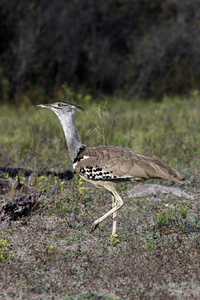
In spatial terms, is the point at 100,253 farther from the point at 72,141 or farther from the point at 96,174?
the point at 72,141

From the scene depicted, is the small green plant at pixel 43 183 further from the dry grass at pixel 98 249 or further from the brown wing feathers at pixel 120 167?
the brown wing feathers at pixel 120 167

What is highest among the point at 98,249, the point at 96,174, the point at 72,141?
the point at 72,141

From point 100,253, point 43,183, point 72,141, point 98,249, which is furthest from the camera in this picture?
point 43,183

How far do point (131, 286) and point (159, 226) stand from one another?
1.09 metres

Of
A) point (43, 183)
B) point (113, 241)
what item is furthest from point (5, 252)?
point (43, 183)

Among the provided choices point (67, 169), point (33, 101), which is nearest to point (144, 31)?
point (33, 101)

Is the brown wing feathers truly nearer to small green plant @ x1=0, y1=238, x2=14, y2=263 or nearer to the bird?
the bird

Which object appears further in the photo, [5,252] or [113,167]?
[113,167]

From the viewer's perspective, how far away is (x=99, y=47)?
13555 mm

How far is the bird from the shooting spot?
4.16m

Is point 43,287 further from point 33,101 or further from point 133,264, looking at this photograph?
point 33,101

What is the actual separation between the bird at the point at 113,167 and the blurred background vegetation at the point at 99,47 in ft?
26.5

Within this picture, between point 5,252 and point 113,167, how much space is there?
1218 millimetres

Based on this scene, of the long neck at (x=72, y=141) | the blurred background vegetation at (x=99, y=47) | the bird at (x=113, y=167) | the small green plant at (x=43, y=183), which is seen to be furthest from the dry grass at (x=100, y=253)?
the blurred background vegetation at (x=99, y=47)
